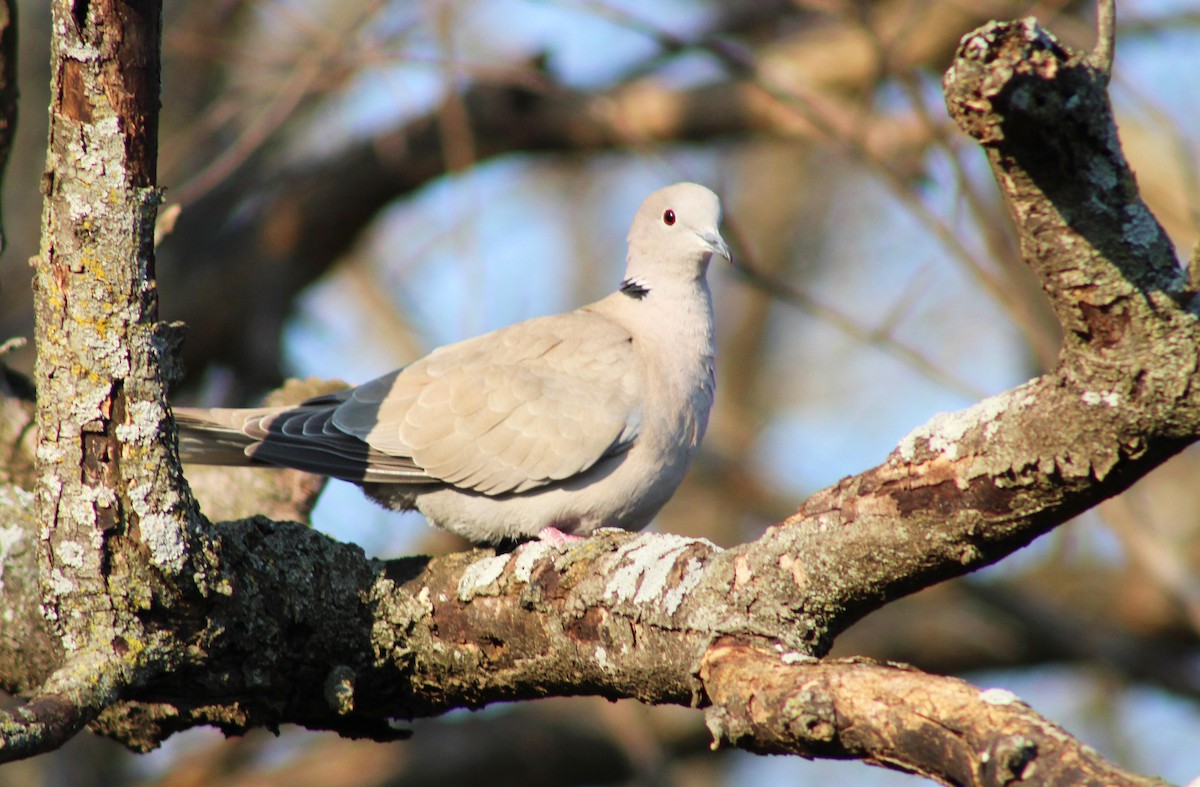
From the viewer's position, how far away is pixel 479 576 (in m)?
3.09

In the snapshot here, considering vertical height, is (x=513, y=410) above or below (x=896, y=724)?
above

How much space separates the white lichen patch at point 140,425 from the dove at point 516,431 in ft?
4.56

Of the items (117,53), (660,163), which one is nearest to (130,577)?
(117,53)

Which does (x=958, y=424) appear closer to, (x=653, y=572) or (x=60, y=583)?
(x=653, y=572)

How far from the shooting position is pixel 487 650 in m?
3.01

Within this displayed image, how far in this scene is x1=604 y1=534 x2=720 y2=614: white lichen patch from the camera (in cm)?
259

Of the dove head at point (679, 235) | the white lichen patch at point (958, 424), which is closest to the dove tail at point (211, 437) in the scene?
the dove head at point (679, 235)

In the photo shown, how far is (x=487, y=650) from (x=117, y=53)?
5.51 ft

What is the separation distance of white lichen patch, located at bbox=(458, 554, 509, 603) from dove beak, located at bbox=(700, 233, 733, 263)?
1.71 m

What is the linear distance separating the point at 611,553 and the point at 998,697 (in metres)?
1.21

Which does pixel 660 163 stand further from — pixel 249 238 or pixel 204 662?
pixel 204 662

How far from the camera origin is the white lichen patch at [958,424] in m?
2.08

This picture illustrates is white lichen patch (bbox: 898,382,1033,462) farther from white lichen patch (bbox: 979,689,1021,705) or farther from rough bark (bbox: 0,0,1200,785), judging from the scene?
white lichen patch (bbox: 979,689,1021,705)

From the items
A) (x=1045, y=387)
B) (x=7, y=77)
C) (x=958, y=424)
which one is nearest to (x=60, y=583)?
(x=958, y=424)
